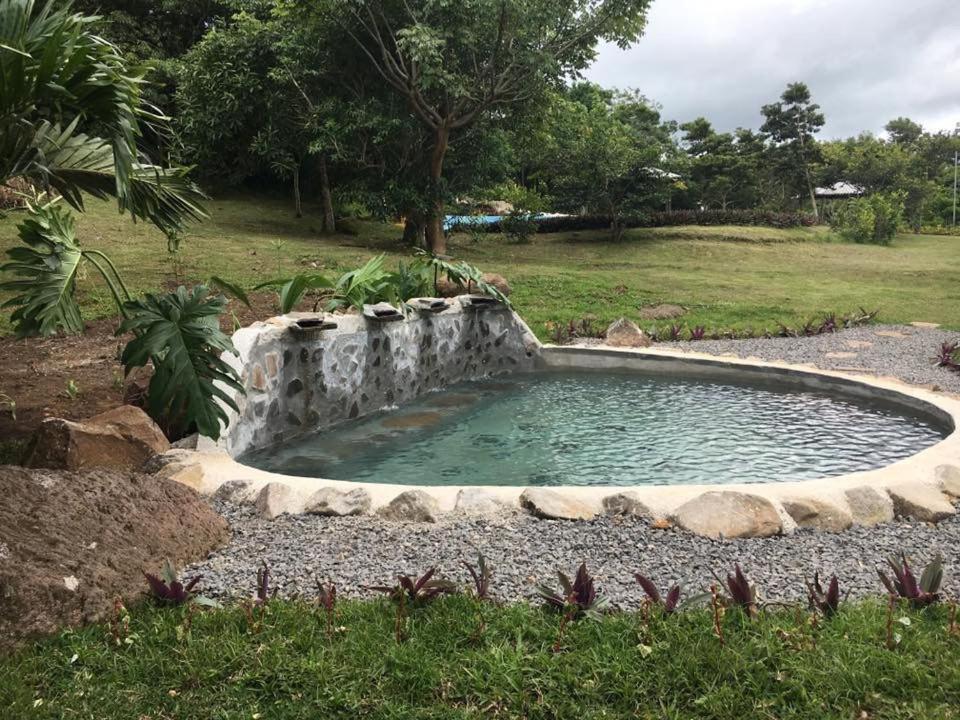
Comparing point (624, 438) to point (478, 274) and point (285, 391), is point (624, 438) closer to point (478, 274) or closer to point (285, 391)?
point (285, 391)

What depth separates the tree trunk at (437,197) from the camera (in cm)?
1667

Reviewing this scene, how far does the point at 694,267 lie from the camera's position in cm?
1825

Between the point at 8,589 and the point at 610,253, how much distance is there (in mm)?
18975

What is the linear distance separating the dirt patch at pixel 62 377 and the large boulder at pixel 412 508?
2673 millimetres

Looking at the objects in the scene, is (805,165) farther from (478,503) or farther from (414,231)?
(478,503)

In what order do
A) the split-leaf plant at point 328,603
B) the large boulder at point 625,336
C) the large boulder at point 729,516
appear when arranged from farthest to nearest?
the large boulder at point 625,336 → the large boulder at point 729,516 → the split-leaf plant at point 328,603

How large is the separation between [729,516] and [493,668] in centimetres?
166

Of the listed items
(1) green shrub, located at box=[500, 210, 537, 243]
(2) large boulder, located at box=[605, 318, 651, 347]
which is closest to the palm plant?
(2) large boulder, located at box=[605, 318, 651, 347]

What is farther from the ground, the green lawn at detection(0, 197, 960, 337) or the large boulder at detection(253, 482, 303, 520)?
the green lawn at detection(0, 197, 960, 337)

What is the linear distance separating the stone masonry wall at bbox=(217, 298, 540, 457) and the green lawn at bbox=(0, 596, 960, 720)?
264 centimetres

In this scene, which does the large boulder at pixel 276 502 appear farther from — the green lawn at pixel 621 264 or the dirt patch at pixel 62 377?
the green lawn at pixel 621 264

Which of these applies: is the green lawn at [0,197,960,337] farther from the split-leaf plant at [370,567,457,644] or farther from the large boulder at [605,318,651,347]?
the split-leaf plant at [370,567,457,644]

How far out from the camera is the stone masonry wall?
575 cm

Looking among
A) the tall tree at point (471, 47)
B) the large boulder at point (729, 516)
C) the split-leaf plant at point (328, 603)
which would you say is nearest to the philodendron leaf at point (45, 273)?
the split-leaf plant at point (328, 603)
